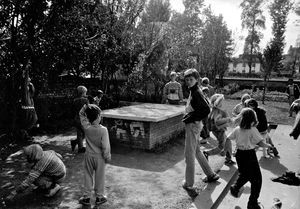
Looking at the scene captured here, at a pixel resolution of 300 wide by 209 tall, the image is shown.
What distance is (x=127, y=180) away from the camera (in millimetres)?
5113

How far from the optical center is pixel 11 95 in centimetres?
748

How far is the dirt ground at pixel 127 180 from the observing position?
416cm

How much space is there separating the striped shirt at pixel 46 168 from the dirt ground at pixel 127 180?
366mm

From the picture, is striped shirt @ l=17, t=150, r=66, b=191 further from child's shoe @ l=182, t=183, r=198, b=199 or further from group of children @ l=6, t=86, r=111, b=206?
child's shoe @ l=182, t=183, r=198, b=199

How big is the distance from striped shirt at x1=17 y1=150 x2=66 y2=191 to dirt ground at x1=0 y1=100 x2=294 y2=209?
1.20ft

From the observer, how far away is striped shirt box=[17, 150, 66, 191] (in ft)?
13.0

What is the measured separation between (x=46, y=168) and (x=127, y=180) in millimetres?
1515

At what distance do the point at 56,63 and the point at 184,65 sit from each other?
10208 mm

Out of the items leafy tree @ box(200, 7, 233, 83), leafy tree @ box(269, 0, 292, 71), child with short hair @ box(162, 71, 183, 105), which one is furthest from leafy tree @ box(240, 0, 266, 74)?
child with short hair @ box(162, 71, 183, 105)

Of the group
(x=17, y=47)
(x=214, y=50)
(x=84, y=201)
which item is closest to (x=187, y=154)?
(x=84, y=201)

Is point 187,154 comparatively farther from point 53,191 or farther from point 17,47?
point 17,47

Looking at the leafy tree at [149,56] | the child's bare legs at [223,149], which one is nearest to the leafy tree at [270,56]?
the leafy tree at [149,56]

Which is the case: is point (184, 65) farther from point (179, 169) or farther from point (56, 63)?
point (179, 169)

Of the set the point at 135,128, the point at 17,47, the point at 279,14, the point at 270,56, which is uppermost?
the point at 279,14
